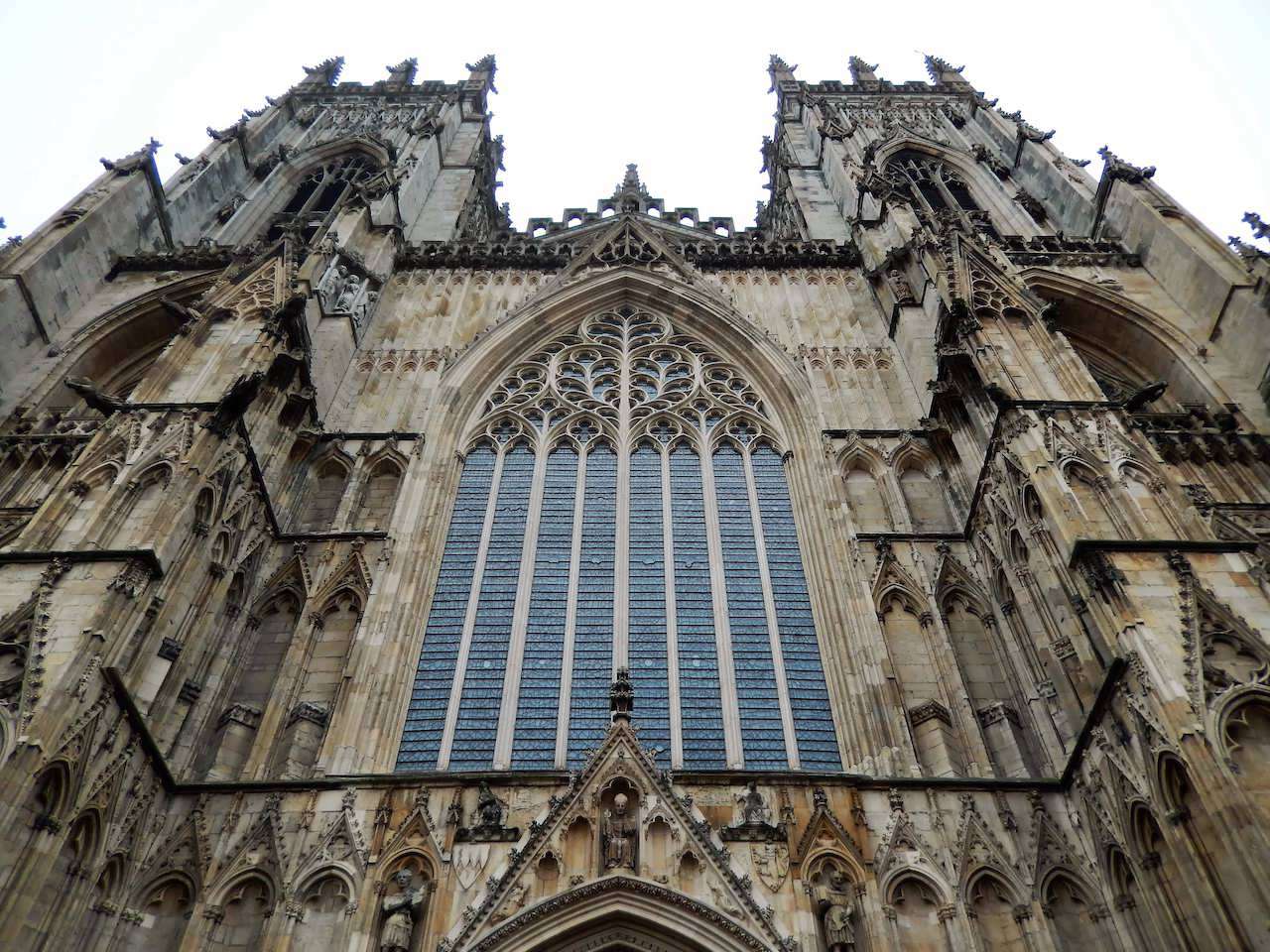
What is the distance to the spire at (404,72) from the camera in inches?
1306

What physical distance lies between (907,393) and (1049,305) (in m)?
2.60

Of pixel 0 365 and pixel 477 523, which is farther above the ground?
pixel 0 365

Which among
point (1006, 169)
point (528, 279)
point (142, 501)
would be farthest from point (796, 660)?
point (1006, 169)

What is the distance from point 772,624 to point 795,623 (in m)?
0.33

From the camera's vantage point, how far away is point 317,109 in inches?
1210

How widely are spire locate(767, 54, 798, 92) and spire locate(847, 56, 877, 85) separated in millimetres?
2188

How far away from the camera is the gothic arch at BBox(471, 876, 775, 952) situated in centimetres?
859

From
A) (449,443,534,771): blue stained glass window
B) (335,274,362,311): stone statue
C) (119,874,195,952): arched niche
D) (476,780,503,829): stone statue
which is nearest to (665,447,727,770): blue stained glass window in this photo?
(449,443,534,771): blue stained glass window

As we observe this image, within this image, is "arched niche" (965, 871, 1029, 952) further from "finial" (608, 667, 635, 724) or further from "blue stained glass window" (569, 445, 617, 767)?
"blue stained glass window" (569, 445, 617, 767)

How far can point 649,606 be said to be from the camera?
1316 cm

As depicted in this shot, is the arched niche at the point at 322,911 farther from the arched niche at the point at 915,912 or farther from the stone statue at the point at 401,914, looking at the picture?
the arched niche at the point at 915,912

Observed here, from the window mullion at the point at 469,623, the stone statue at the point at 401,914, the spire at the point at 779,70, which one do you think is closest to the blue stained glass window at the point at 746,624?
the window mullion at the point at 469,623

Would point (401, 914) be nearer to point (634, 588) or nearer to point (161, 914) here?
point (161, 914)

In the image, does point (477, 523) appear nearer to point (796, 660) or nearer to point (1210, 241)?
point (796, 660)
